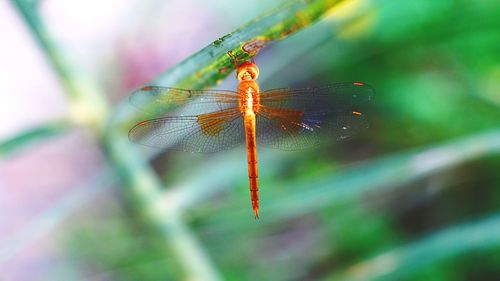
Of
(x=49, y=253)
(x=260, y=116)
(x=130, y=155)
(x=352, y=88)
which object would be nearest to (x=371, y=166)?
(x=352, y=88)

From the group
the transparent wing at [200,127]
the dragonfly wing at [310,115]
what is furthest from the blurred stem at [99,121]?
the dragonfly wing at [310,115]

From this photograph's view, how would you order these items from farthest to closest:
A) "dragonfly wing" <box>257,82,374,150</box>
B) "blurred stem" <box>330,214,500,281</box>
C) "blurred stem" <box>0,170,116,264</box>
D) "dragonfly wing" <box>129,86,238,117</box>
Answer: "dragonfly wing" <box>257,82,374,150</box> < "blurred stem" <box>330,214,500,281</box> < "blurred stem" <box>0,170,116,264</box> < "dragonfly wing" <box>129,86,238,117</box>

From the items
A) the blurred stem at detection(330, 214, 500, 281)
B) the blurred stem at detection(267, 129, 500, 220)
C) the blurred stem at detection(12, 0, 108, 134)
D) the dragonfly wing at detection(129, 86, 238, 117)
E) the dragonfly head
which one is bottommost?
the blurred stem at detection(330, 214, 500, 281)

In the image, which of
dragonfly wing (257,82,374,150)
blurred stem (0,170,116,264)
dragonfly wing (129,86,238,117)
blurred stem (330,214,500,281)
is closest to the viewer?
dragonfly wing (129,86,238,117)

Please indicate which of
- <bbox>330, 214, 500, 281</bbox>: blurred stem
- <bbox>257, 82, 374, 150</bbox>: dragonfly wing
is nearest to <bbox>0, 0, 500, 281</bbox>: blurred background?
<bbox>330, 214, 500, 281</bbox>: blurred stem

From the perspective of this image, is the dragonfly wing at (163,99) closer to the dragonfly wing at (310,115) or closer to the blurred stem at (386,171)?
the dragonfly wing at (310,115)

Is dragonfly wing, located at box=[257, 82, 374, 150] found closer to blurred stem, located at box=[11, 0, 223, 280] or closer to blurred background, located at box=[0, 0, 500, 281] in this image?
blurred background, located at box=[0, 0, 500, 281]

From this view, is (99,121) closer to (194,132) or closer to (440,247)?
(194,132)

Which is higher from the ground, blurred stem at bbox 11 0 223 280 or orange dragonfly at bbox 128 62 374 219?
orange dragonfly at bbox 128 62 374 219
